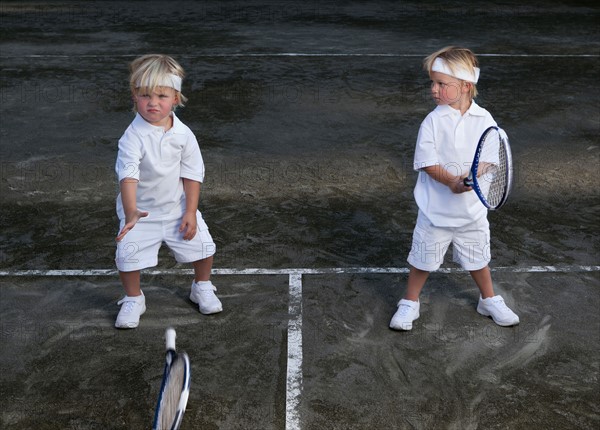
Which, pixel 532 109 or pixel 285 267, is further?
pixel 532 109

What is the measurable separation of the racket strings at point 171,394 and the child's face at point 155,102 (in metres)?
1.66

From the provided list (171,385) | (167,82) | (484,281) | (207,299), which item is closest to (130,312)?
(207,299)

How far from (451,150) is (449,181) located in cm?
18

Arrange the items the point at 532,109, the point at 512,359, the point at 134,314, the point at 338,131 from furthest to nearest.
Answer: the point at 532,109 < the point at 338,131 < the point at 134,314 < the point at 512,359

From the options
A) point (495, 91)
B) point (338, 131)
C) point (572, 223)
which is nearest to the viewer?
point (572, 223)

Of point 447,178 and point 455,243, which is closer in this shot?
point 447,178

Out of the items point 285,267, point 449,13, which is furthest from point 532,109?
point 449,13

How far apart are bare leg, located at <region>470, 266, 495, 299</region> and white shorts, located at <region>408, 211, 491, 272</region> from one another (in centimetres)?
10

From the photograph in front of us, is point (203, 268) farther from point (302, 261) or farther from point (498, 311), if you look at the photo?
point (498, 311)

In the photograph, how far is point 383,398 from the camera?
3.82 m

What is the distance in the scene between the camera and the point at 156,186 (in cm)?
421

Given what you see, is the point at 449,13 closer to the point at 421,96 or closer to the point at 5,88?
the point at 421,96

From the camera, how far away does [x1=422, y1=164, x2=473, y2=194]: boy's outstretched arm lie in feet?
13.3

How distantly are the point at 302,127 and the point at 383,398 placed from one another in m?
4.86
